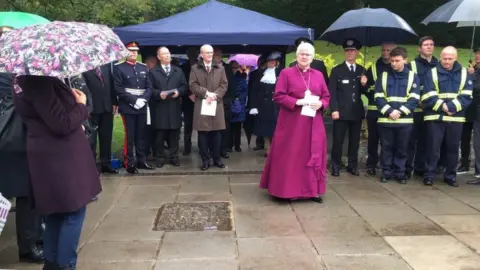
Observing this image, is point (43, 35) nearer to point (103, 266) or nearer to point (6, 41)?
point (6, 41)

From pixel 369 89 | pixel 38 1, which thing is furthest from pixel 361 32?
pixel 38 1

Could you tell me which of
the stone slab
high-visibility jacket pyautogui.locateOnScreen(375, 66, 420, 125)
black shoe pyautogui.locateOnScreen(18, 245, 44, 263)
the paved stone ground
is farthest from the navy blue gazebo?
black shoe pyautogui.locateOnScreen(18, 245, 44, 263)

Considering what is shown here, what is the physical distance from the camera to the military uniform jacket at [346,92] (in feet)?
22.6

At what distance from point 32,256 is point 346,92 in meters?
4.65

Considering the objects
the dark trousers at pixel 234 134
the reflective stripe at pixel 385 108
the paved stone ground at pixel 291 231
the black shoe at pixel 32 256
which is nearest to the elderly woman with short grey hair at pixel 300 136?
the paved stone ground at pixel 291 231

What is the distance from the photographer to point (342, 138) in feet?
23.4

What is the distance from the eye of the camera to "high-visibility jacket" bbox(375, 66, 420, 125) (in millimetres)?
6422

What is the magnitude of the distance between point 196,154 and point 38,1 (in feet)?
16.4

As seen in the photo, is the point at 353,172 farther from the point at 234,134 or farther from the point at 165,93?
the point at 165,93

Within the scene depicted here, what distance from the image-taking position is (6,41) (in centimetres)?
312

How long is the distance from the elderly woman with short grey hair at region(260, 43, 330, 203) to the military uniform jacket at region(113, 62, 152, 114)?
232 cm

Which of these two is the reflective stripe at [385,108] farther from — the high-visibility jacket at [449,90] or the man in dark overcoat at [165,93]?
the man in dark overcoat at [165,93]

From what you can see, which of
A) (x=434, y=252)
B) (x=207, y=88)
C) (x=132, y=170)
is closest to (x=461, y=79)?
(x=434, y=252)

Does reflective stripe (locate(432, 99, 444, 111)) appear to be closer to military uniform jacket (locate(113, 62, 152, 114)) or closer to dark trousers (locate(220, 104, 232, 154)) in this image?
dark trousers (locate(220, 104, 232, 154))
